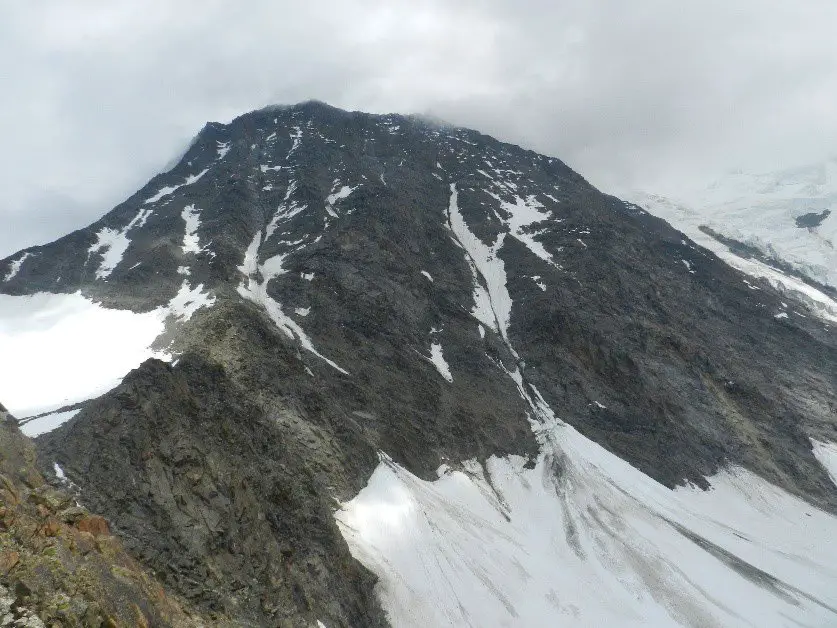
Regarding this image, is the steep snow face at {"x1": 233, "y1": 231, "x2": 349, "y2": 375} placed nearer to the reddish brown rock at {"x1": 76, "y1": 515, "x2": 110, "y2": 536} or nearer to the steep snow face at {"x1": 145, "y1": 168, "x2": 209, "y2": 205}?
the steep snow face at {"x1": 145, "y1": 168, "x2": 209, "y2": 205}

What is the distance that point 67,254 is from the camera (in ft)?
248

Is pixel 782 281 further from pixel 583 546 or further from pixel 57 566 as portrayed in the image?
pixel 57 566

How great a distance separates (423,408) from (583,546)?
784 inches

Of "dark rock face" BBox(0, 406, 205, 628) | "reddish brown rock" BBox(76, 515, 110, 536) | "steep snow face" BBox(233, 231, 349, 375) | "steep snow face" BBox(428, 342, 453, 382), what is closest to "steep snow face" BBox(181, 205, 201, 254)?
"steep snow face" BBox(233, 231, 349, 375)

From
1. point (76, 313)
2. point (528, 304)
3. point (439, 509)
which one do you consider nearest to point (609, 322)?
point (528, 304)

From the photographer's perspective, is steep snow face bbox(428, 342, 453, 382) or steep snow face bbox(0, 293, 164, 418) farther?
steep snow face bbox(428, 342, 453, 382)

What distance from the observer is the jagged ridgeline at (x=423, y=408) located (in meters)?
25.8

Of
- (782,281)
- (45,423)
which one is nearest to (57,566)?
(45,423)

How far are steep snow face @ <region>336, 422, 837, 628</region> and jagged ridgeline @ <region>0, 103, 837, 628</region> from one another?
9.4 inches

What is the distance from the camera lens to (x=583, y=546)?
45750 mm

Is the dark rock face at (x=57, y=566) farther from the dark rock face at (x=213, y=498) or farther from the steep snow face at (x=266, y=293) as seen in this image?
the steep snow face at (x=266, y=293)

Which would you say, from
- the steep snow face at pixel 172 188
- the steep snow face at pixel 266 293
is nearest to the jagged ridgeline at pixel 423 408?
the steep snow face at pixel 266 293

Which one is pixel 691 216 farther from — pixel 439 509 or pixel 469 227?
pixel 439 509

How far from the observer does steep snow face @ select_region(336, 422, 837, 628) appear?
3553 centimetres
